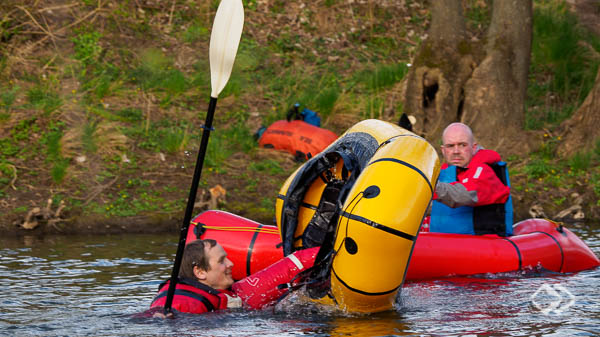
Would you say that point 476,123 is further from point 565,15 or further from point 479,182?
point 479,182

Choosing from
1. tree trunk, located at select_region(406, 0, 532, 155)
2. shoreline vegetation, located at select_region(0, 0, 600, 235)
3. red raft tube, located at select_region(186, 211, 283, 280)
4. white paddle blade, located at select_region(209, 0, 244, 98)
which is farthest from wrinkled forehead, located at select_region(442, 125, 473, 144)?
tree trunk, located at select_region(406, 0, 532, 155)

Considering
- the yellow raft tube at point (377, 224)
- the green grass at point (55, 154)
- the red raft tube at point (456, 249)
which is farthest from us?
the green grass at point (55, 154)

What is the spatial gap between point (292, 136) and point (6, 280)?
5.42 meters

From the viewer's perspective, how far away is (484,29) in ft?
52.0

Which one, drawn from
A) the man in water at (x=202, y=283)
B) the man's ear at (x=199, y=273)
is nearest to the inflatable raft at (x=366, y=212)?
the man in water at (x=202, y=283)

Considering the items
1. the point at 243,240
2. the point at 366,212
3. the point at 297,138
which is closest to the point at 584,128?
the point at 297,138

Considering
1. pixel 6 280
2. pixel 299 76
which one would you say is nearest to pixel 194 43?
pixel 299 76

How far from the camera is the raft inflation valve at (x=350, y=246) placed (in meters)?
5.26

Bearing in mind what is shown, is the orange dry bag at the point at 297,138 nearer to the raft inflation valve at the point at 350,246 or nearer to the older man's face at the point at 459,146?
the older man's face at the point at 459,146

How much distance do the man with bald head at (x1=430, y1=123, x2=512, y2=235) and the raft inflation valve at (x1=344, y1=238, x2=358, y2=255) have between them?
1822mm

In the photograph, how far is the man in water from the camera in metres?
5.30

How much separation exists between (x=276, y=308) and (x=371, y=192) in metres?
1.07

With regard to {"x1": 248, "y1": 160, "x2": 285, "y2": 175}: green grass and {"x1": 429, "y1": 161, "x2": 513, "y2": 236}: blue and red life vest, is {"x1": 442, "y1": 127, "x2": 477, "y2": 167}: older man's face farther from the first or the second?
{"x1": 248, "y1": 160, "x2": 285, "y2": 175}: green grass

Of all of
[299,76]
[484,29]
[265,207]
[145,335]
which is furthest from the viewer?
[484,29]
